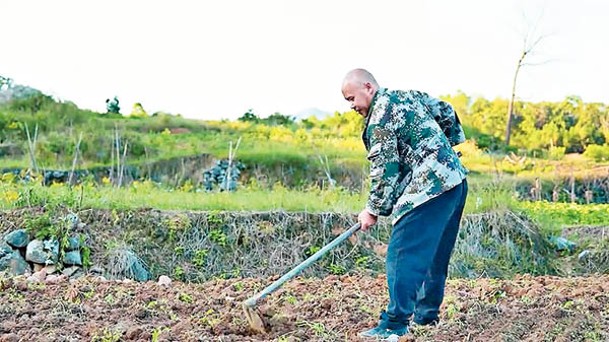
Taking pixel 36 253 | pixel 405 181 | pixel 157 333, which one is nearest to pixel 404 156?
pixel 405 181

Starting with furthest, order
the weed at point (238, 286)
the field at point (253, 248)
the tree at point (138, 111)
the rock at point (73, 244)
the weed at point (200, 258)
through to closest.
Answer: the tree at point (138, 111) < the weed at point (200, 258) < the rock at point (73, 244) < the weed at point (238, 286) < the field at point (253, 248)

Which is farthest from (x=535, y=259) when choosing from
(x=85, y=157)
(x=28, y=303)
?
(x=85, y=157)

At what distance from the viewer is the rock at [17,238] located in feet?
25.6

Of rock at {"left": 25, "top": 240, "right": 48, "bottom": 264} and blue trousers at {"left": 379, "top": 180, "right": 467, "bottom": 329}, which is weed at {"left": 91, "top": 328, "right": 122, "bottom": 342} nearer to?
blue trousers at {"left": 379, "top": 180, "right": 467, "bottom": 329}

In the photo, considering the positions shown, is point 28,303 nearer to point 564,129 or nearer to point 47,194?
point 47,194

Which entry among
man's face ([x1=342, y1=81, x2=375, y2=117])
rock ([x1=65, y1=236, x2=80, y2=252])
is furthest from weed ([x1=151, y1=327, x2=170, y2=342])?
rock ([x1=65, y1=236, x2=80, y2=252])

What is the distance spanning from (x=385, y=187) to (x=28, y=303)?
89.7 inches

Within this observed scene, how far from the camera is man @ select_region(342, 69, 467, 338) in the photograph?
14.5 feet

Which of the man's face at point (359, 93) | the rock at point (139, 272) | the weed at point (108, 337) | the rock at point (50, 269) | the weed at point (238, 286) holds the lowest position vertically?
the rock at point (139, 272)

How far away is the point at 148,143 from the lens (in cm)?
1652

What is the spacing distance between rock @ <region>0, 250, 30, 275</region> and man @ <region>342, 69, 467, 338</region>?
411 cm

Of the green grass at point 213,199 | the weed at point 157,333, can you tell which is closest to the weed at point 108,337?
the weed at point 157,333

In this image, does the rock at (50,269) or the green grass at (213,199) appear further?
the green grass at (213,199)

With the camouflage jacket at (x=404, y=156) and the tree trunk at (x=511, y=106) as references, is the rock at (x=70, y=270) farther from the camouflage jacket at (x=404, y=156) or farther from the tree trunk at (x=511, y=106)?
the tree trunk at (x=511, y=106)
